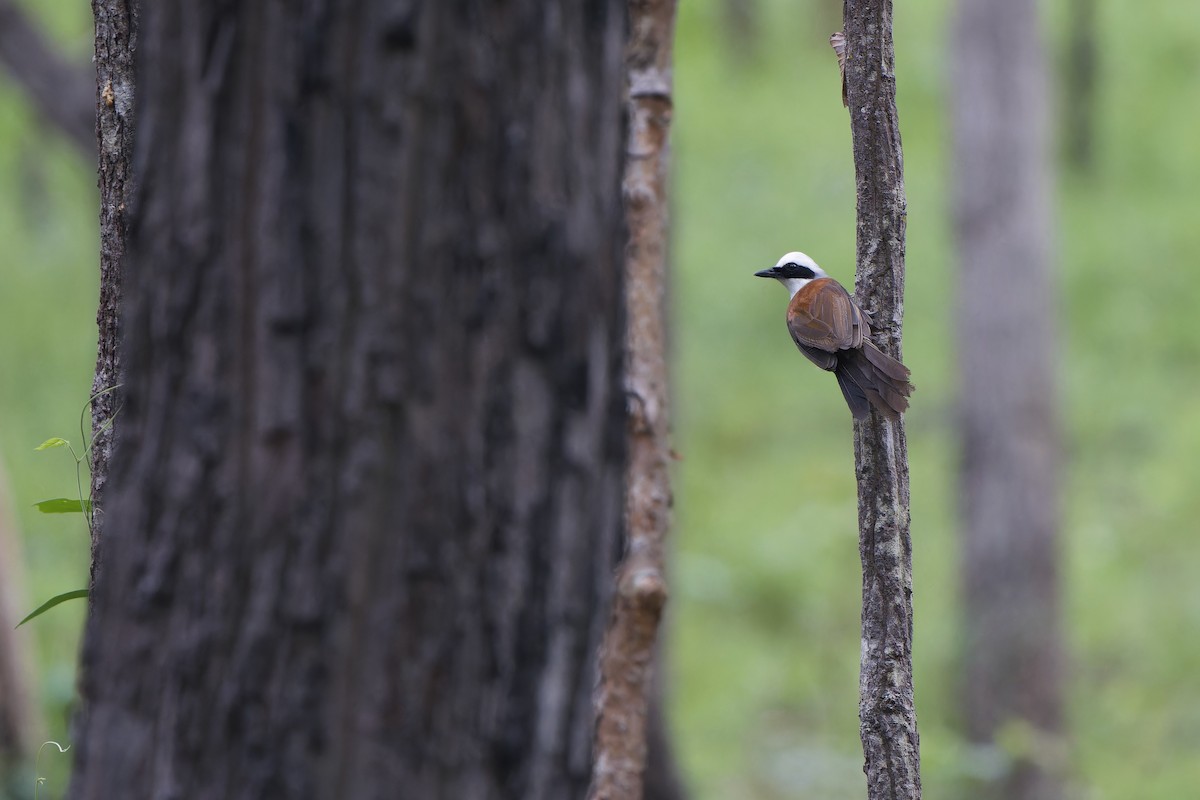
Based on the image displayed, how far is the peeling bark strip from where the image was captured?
1646mm

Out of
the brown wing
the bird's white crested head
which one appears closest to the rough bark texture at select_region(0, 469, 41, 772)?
the bird's white crested head

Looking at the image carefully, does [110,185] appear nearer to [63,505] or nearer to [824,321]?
[63,505]

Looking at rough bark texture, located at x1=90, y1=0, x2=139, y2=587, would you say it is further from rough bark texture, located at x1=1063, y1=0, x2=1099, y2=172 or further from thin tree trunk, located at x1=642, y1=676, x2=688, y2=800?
rough bark texture, located at x1=1063, y1=0, x2=1099, y2=172

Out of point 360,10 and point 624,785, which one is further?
point 624,785

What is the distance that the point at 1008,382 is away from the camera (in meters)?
7.17

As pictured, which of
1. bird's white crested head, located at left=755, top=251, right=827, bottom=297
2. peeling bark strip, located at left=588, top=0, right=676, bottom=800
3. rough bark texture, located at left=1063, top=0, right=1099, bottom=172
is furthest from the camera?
rough bark texture, located at left=1063, top=0, right=1099, bottom=172

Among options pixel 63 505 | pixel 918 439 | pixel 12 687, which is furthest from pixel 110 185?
pixel 918 439

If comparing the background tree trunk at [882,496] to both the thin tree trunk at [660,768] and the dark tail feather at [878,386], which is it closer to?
the dark tail feather at [878,386]

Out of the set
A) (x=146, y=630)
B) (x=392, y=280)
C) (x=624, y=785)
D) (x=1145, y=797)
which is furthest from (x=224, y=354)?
(x=1145, y=797)

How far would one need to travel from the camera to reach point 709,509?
1020 centimetres

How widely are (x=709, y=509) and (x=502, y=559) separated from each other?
29.1 feet

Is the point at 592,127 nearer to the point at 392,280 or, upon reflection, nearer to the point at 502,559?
the point at 392,280

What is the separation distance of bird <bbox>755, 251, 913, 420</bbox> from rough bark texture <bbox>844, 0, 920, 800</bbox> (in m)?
0.17

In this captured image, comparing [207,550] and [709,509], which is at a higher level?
[709,509]
